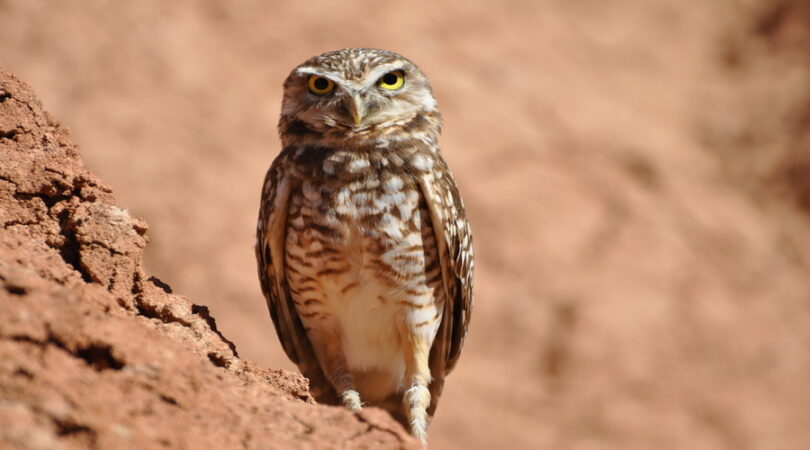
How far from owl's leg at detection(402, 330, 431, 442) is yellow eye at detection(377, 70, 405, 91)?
3.80ft

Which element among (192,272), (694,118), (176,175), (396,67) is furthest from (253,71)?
(396,67)

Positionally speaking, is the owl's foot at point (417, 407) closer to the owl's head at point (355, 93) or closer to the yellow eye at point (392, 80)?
the owl's head at point (355, 93)

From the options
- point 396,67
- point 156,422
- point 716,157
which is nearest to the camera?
point 156,422

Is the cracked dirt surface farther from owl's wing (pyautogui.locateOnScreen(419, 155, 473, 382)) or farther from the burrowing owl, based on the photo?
owl's wing (pyautogui.locateOnScreen(419, 155, 473, 382))

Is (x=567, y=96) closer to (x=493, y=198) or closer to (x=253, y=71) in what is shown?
(x=493, y=198)

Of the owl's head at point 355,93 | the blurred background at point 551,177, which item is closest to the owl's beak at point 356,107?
the owl's head at point 355,93

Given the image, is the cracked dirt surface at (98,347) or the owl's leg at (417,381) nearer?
the cracked dirt surface at (98,347)

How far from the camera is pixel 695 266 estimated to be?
34.8 ft

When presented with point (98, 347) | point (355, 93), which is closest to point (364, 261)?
point (355, 93)

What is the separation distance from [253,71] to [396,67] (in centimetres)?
636

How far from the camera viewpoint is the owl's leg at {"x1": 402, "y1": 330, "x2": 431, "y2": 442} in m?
4.30

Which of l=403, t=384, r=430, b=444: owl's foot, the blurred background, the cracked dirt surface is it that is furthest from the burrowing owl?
the blurred background

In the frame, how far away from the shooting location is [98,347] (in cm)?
214

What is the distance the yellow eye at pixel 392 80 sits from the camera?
4.36 m
